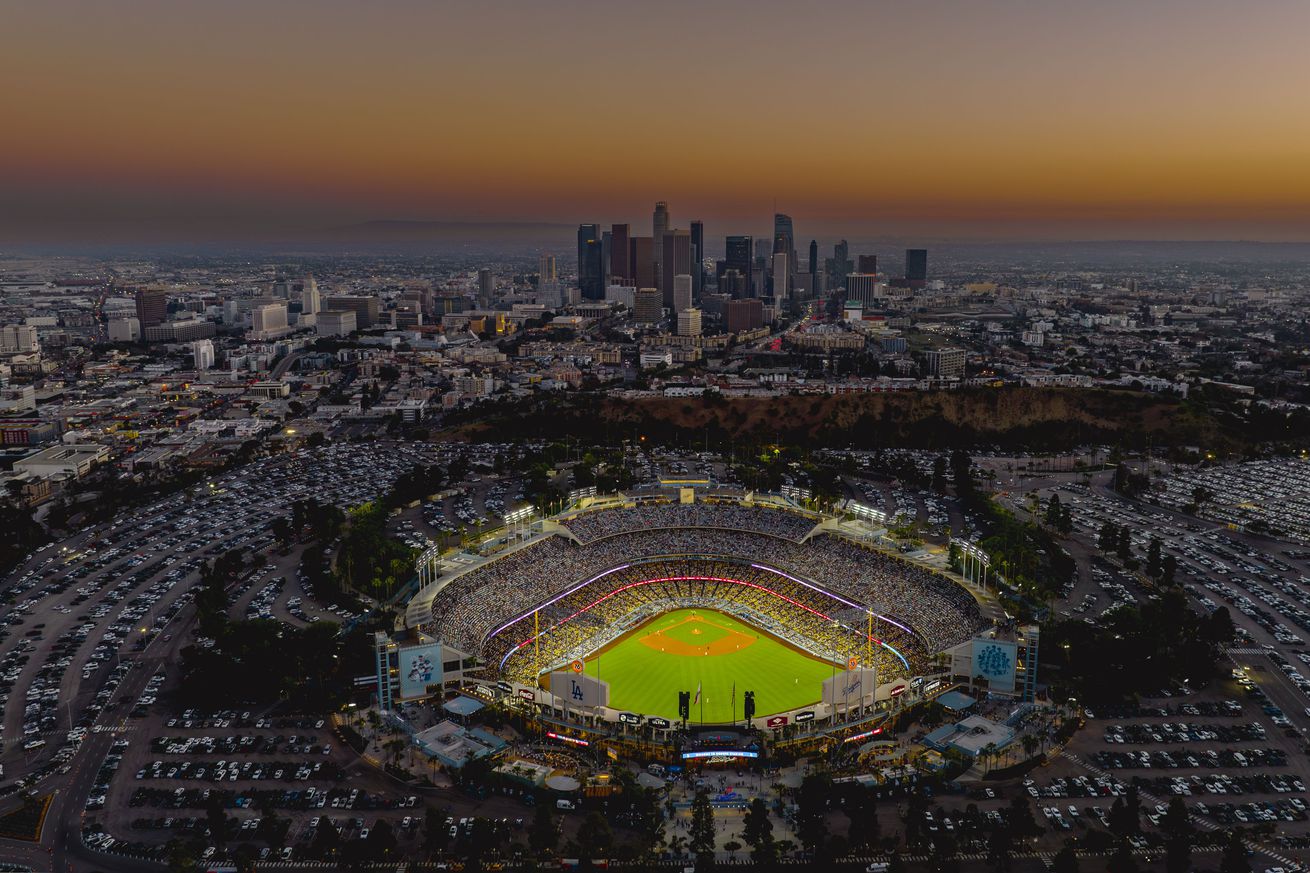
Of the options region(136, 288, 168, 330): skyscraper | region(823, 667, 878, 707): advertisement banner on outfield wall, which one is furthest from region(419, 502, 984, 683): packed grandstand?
region(136, 288, 168, 330): skyscraper

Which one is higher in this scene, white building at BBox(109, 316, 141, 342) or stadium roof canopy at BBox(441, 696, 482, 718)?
white building at BBox(109, 316, 141, 342)

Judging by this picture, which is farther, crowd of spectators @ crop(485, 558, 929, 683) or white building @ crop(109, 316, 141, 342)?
white building @ crop(109, 316, 141, 342)

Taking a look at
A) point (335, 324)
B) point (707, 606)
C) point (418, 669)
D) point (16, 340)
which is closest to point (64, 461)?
point (418, 669)

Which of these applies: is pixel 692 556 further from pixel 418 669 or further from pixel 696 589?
pixel 418 669

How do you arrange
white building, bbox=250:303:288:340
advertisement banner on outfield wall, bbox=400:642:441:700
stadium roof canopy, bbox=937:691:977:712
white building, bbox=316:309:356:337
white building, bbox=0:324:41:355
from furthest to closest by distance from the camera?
white building, bbox=316:309:356:337 < white building, bbox=250:303:288:340 < white building, bbox=0:324:41:355 < advertisement banner on outfield wall, bbox=400:642:441:700 < stadium roof canopy, bbox=937:691:977:712

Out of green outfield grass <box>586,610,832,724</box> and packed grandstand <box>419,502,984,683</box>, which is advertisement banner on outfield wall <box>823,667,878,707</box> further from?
packed grandstand <box>419,502,984,683</box>

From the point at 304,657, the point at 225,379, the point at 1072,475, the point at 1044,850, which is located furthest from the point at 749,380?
the point at 1044,850

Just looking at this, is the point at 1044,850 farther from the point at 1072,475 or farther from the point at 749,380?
the point at 749,380
